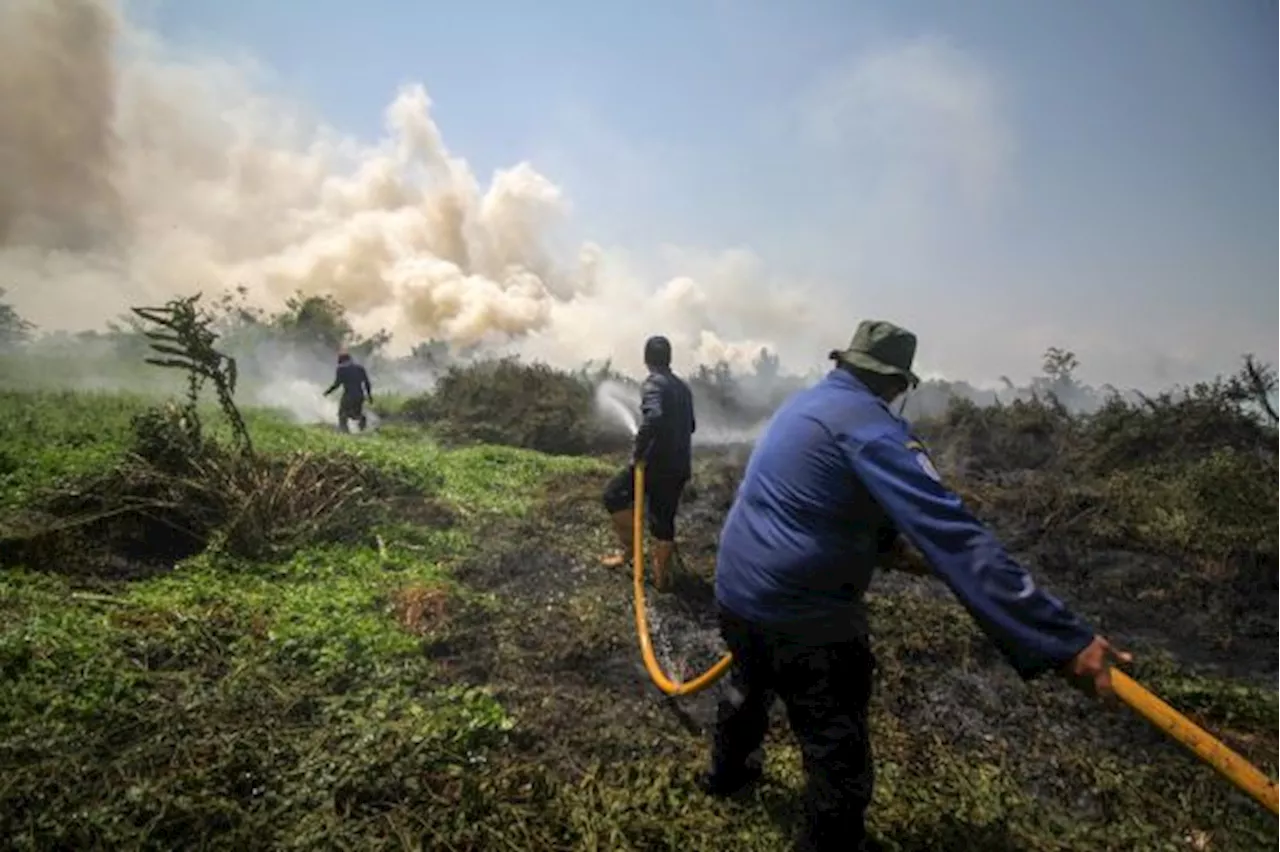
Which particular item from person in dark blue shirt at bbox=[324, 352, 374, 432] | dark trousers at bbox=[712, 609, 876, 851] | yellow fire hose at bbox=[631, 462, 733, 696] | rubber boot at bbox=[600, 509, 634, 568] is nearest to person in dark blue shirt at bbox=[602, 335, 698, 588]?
yellow fire hose at bbox=[631, 462, 733, 696]

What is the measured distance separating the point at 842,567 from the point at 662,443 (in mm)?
3715

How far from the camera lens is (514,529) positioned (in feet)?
26.9

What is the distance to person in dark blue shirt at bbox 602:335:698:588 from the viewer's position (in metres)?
6.28

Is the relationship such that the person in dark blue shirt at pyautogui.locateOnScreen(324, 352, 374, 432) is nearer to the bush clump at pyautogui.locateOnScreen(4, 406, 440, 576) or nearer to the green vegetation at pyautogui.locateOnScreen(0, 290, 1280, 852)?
the green vegetation at pyautogui.locateOnScreen(0, 290, 1280, 852)

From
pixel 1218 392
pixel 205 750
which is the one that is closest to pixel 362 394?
pixel 205 750

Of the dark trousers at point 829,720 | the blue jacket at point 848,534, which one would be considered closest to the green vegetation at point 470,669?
the dark trousers at point 829,720

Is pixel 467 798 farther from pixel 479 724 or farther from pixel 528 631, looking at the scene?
pixel 528 631

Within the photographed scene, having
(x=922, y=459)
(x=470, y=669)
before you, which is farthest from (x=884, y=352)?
(x=470, y=669)

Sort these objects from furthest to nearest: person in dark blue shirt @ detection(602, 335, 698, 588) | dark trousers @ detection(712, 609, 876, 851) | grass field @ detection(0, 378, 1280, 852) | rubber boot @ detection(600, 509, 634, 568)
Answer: rubber boot @ detection(600, 509, 634, 568) → person in dark blue shirt @ detection(602, 335, 698, 588) → grass field @ detection(0, 378, 1280, 852) → dark trousers @ detection(712, 609, 876, 851)

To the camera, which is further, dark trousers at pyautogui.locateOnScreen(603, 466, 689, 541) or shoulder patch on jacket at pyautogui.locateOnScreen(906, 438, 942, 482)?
dark trousers at pyautogui.locateOnScreen(603, 466, 689, 541)

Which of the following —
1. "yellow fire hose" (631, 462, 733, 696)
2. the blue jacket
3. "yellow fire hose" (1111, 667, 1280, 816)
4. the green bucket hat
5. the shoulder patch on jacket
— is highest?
the green bucket hat

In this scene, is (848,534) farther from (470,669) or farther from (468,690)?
(470,669)

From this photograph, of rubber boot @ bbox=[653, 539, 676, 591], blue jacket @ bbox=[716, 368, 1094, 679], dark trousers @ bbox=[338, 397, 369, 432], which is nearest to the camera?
blue jacket @ bbox=[716, 368, 1094, 679]

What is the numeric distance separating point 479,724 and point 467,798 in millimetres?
568
